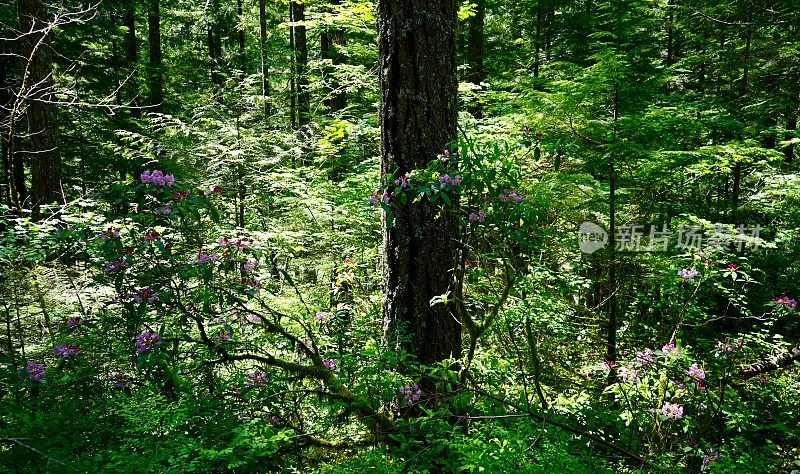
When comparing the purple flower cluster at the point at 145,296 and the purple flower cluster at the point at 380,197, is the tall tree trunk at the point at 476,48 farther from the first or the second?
the purple flower cluster at the point at 145,296

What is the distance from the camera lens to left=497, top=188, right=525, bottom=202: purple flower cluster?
96.8 inches

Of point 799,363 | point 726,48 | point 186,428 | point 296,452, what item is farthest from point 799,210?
point 186,428

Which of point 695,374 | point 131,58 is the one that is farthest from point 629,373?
point 131,58

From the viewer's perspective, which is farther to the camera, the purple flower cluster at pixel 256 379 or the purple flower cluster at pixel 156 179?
the purple flower cluster at pixel 256 379

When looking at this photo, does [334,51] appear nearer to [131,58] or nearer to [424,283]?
[424,283]

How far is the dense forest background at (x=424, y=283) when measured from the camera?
2.28 metres

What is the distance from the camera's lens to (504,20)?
11086 millimetres

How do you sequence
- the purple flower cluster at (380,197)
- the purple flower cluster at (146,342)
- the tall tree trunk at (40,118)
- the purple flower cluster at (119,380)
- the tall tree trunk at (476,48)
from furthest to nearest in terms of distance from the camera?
the tall tree trunk at (476,48)
the tall tree trunk at (40,118)
the purple flower cluster at (380,197)
the purple flower cluster at (119,380)
the purple flower cluster at (146,342)

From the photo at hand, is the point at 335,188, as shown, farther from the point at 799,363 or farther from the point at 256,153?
the point at 799,363

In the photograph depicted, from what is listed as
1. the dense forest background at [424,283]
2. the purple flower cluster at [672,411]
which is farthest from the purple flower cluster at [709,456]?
the purple flower cluster at [672,411]

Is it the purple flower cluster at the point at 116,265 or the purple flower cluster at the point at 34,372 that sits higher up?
the purple flower cluster at the point at 116,265

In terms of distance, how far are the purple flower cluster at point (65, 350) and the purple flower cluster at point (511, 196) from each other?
100 inches

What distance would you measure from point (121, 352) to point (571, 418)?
8.62 feet

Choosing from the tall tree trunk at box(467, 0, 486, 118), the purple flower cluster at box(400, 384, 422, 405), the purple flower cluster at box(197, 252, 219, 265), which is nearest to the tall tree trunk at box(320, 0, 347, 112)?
the tall tree trunk at box(467, 0, 486, 118)
